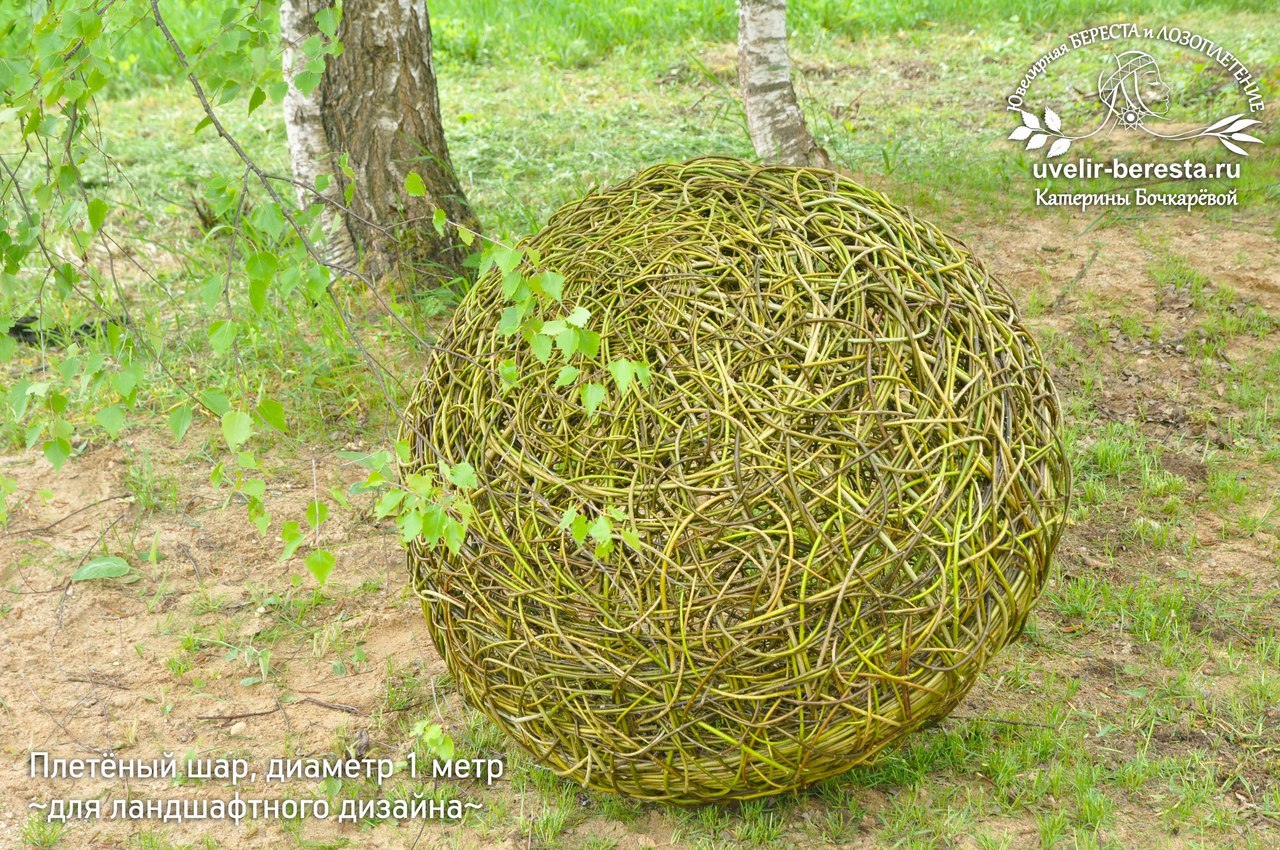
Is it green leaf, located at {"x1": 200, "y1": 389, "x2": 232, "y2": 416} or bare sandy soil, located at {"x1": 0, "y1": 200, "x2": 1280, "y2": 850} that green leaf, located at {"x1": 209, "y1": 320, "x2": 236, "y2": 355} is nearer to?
green leaf, located at {"x1": 200, "y1": 389, "x2": 232, "y2": 416}

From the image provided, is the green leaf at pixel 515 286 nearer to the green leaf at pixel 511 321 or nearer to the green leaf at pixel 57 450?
the green leaf at pixel 511 321

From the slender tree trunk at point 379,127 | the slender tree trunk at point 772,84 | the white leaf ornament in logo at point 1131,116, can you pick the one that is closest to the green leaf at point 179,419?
the slender tree trunk at point 379,127

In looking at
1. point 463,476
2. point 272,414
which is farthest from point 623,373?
point 272,414

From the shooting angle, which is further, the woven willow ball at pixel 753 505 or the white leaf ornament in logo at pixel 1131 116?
the white leaf ornament in logo at pixel 1131 116

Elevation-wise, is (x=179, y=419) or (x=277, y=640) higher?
(x=179, y=419)

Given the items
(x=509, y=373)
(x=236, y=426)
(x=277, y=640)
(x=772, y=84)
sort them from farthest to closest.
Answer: (x=772, y=84) < (x=277, y=640) < (x=509, y=373) < (x=236, y=426)

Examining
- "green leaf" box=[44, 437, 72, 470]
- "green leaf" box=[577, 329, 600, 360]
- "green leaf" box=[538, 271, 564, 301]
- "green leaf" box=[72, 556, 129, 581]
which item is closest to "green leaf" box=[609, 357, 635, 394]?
"green leaf" box=[577, 329, 600, 360]

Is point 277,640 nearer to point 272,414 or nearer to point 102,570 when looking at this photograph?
point 102,570

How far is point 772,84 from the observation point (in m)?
5.33

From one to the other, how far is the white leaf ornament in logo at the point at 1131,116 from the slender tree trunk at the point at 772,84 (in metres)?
1.76

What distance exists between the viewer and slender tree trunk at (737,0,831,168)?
208 inches

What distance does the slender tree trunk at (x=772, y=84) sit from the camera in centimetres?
527

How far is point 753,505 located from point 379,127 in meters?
3.12

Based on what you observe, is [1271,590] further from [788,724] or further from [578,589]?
[578,589]
